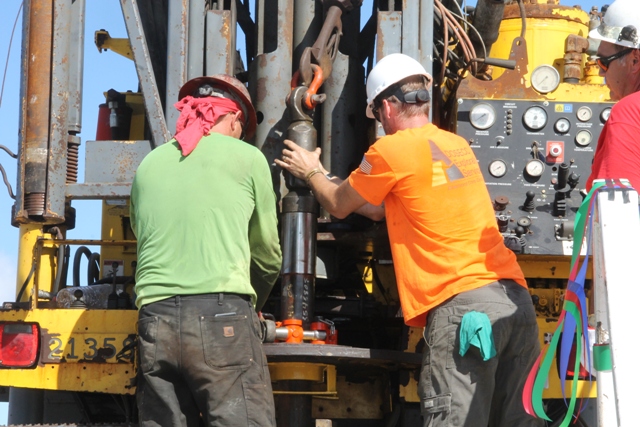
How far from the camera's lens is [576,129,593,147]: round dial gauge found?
17.7ft

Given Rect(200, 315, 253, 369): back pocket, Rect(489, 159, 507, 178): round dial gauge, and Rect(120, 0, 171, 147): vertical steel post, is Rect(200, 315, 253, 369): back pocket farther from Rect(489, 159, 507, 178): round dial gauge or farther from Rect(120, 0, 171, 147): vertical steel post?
Rect(489, 159, 507, 178): round dial gauge

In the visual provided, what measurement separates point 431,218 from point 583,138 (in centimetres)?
164

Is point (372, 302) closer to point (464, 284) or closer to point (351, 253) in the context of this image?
point (351, 253)

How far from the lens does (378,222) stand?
4.84 m

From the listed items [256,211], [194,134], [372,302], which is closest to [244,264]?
[256,211]

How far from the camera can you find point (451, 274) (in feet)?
13.2

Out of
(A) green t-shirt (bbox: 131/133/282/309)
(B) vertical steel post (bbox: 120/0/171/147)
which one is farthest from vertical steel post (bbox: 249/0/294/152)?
(A) green t-shirt (bbox: 131/133/282/309)

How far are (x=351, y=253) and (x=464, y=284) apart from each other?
131cm

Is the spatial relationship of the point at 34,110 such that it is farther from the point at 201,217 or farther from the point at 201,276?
the point at 201,276

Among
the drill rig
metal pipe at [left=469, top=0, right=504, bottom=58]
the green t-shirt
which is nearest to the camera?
the green t-shirt

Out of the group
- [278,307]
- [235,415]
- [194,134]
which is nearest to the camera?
[235,415]

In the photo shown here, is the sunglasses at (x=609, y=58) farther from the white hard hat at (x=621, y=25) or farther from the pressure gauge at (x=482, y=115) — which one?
the pressure gauge at (x=482, y=115)

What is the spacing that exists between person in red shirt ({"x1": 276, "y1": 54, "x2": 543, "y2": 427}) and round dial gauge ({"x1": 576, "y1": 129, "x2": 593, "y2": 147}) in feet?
4.26

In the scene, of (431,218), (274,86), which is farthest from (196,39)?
(431,218)
